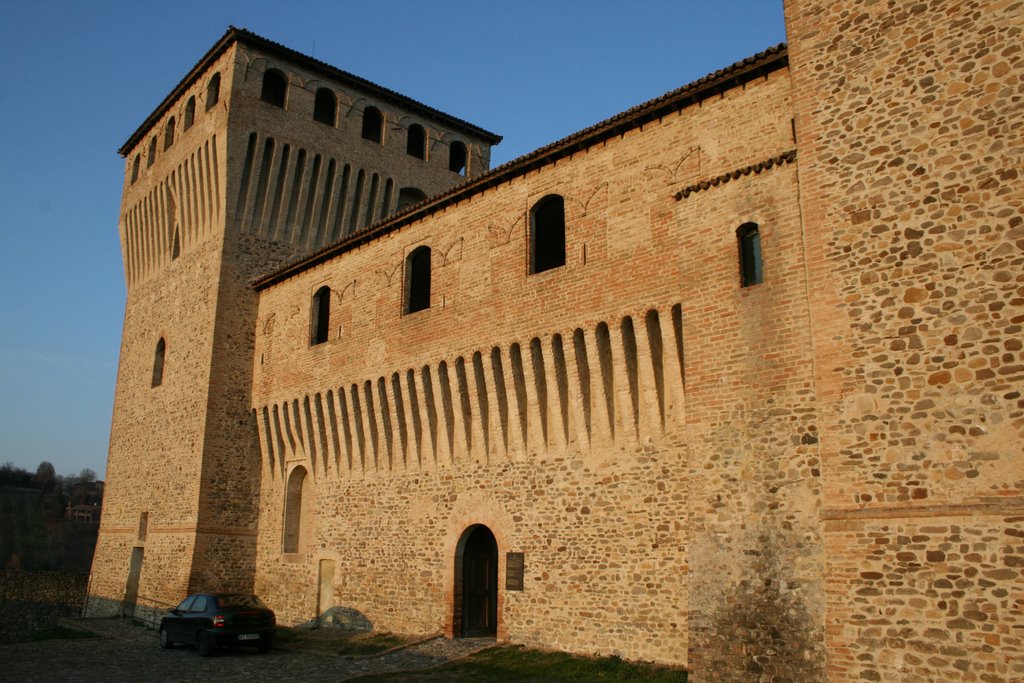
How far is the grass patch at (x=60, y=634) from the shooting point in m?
18.6

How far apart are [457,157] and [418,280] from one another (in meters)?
11.4

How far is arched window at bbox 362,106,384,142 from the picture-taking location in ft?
80.6

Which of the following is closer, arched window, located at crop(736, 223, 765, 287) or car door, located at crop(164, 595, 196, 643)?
arched window, located at crop(736, 223, 765, 287)

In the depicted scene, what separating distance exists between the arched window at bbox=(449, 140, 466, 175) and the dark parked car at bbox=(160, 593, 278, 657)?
15.9 m

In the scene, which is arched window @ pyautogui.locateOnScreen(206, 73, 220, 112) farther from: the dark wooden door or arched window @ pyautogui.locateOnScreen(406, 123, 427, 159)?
the dark wooden door

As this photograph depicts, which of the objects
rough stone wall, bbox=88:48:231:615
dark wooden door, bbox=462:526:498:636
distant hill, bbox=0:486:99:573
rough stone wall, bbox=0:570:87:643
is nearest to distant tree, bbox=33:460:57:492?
distant hill, bbox=0:486:99:573

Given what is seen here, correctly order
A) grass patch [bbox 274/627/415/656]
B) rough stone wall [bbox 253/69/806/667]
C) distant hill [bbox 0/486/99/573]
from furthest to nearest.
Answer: distant hill [bbox 0/486/99/573] → grass patch [bbox 274/627/415/656] → rough stone wall [bbox 253/69/806/667]

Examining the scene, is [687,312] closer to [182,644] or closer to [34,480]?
[182,644]

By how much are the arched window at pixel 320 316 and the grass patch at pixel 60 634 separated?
28.2 feet

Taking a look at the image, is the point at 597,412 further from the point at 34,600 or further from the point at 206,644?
the point at 34,600

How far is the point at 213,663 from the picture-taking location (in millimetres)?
13688

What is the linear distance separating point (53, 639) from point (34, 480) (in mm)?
70212

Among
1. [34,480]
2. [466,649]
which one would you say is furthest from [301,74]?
[34,480]

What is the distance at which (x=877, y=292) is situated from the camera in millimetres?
8469
